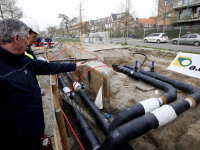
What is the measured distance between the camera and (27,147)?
1368 millimetres

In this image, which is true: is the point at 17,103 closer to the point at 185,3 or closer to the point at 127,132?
the point at 127,132

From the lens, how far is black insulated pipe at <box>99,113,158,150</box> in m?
2.65

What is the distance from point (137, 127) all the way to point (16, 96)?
2536 mm

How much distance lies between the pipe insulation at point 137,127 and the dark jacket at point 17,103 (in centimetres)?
171

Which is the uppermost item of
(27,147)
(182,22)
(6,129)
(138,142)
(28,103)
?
(182,22)

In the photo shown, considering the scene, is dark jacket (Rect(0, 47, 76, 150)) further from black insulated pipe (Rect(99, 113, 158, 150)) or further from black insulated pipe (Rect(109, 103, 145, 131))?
black insulated pipe (Rect(109, 103, 145, 131))

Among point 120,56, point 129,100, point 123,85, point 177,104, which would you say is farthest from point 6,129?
point 120,56

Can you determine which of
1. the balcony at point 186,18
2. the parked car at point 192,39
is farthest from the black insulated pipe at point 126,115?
the balcony at point 186,18

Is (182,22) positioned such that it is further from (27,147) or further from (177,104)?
(27,147)

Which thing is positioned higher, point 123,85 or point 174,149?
point 123,85

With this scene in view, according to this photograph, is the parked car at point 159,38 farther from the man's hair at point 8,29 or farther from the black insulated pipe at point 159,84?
the man's hair at point 8,29

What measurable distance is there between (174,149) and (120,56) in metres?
7.46

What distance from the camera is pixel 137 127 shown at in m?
2.82

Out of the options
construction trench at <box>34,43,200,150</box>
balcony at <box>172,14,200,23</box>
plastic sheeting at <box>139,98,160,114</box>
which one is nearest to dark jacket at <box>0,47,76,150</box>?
construction trench at <box>34,43,200,150</box>
